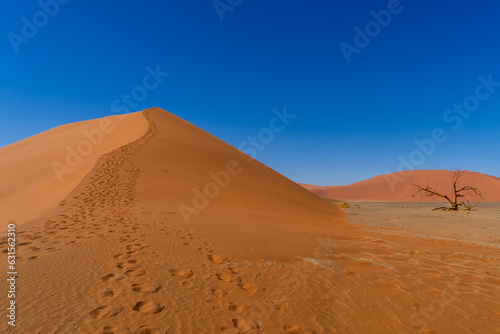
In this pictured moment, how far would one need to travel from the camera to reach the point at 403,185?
74.1 metres

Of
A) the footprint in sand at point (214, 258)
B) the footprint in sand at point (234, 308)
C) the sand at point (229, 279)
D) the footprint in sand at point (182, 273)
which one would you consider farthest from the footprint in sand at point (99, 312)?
the footprint in sand at point (214, 258)

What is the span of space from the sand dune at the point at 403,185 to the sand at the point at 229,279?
67.9 metres

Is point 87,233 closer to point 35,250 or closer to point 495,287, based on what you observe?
point 35,250

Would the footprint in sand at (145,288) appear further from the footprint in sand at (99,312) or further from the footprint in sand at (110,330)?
the footprint in sand at (110,330)

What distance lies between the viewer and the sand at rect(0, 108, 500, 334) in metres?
2.45

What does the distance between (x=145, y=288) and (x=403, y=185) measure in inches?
3376

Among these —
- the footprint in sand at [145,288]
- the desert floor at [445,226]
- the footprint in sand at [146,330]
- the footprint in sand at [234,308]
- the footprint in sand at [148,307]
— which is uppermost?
the desert floor at [445,226]

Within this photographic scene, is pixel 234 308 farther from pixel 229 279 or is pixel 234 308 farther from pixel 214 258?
pixel 214 258

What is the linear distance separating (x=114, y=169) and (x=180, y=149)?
6.08 meters

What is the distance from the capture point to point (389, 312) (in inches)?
114

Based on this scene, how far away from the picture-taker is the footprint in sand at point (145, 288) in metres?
2.82

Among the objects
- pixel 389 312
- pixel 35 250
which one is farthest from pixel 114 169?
pixel 389 312

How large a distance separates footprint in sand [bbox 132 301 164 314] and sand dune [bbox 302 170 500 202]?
71966mm

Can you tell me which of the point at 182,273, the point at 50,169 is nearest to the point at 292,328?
the point at 182,273
